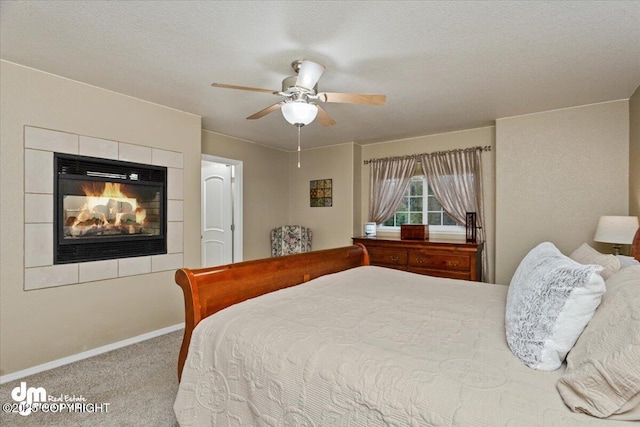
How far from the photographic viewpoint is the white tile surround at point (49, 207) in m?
2.59

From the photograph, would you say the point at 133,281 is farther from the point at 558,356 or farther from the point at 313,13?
the point at 558,356

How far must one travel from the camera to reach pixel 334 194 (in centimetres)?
523

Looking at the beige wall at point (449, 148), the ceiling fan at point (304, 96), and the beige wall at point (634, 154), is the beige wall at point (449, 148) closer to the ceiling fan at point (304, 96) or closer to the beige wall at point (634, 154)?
the beige wall at point (634, 154)

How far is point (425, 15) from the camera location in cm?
184

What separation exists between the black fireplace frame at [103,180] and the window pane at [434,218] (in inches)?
139

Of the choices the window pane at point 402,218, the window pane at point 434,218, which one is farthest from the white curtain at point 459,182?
the window pane at point 402,218

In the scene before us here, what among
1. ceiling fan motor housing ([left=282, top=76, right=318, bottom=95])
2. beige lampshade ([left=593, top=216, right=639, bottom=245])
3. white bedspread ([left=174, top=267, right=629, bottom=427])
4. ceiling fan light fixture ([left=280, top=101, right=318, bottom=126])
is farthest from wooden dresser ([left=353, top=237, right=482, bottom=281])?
ceiling fan motor housing ([left=282, top=76, right=318, bottom=95])

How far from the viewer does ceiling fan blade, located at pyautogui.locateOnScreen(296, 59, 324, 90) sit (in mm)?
2115

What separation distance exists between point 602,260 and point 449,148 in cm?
303

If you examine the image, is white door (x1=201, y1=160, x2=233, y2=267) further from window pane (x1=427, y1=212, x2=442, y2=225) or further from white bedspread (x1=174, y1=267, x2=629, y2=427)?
white bedspread (x1=174, y1=267, x2=629, y2=427)

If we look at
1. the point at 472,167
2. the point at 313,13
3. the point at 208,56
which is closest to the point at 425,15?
the point at 313,13

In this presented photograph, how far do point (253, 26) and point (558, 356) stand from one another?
87.9 inches

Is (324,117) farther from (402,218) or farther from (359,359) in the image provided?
(402,218)

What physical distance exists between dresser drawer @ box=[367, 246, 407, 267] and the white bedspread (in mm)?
2259
